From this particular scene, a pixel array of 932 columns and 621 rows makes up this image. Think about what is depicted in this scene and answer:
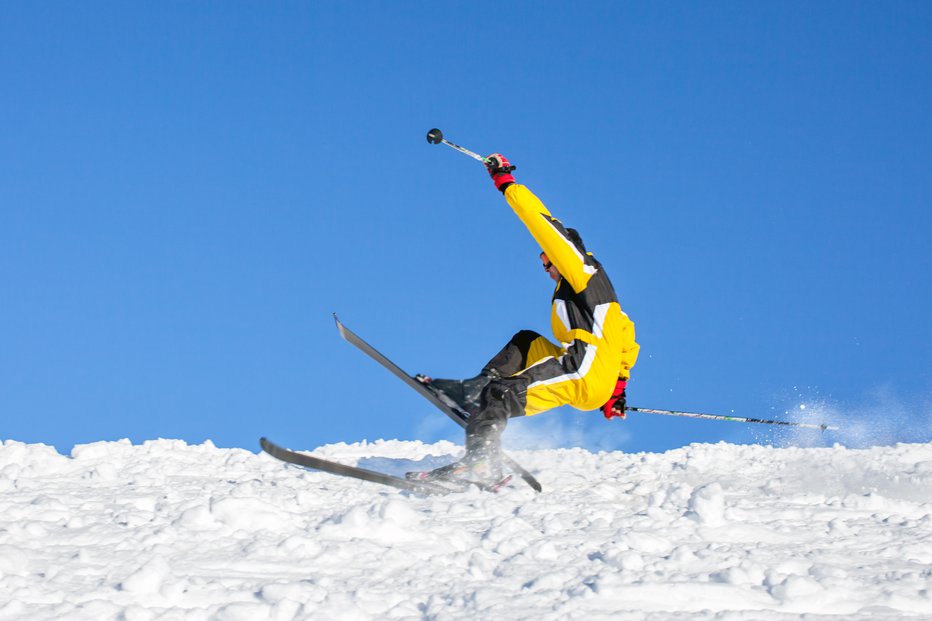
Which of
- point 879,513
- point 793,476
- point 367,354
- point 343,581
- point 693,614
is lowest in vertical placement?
point 693,614

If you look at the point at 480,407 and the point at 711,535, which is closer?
the point at 711,535

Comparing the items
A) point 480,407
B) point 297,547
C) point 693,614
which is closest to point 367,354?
point 480,407

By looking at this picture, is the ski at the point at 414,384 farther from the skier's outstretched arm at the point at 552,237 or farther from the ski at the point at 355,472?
the skier's outstretched arm at the point at 552,237

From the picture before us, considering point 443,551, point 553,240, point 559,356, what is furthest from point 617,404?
point 443,551

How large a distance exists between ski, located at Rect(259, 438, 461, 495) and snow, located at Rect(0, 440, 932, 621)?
109mm

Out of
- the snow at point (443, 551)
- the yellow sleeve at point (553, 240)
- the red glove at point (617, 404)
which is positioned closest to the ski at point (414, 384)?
the snow at point (443, 551)

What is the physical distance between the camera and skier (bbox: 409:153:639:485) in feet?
23.9

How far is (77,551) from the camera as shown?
15.8 ft

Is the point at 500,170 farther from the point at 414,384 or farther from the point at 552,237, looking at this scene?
→ the point at 414,384

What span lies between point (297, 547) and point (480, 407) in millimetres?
2780

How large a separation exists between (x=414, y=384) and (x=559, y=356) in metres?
1.51

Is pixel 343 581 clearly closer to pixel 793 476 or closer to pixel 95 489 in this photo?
pixel 95 489

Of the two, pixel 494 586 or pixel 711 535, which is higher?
pixel 711 535

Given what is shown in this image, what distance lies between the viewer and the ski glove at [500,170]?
7529 millimetres
